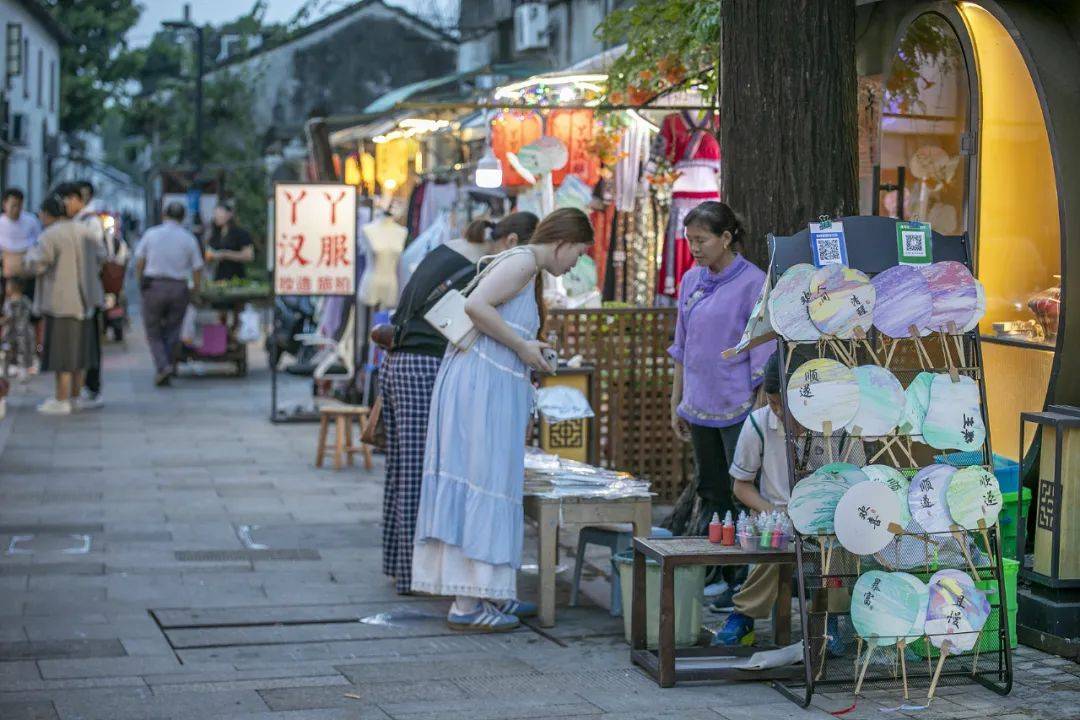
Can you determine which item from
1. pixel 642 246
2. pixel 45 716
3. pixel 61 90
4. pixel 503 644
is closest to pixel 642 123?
pixel 642 246

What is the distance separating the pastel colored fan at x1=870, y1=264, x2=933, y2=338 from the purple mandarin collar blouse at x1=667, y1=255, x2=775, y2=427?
51.0 inches

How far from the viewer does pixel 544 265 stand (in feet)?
23.1

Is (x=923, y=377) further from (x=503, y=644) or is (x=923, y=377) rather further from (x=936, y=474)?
(x=503, y=644)

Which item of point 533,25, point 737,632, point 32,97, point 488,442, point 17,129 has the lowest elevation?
point 737,632

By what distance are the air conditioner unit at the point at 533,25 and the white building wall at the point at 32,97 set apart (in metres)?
15.6

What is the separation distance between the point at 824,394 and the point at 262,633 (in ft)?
9.32

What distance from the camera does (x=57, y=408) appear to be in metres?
15.0

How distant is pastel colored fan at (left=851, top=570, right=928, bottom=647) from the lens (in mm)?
5828

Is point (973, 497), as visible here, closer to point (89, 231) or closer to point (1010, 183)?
point (1010, 183)

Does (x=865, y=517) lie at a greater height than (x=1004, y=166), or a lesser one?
lesser

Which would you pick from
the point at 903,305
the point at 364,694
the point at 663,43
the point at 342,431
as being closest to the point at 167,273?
the point at 342,431

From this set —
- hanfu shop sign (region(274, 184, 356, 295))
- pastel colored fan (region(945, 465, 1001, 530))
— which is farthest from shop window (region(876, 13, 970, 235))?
hanfu shop sign (region(274, 184, 356, 295))

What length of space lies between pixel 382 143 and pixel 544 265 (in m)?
10.5

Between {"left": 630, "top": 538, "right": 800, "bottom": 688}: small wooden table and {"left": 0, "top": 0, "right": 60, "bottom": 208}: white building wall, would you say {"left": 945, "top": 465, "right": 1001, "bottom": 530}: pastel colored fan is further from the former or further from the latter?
{"left": 0, "top": 0, "right": 60, "bottom": 208}: white building wall
